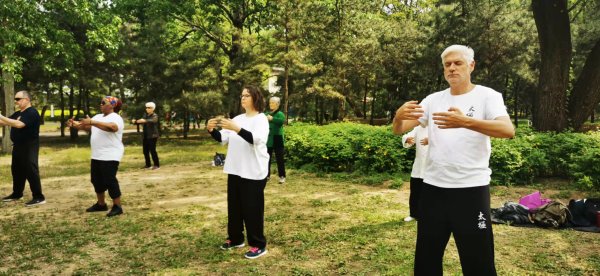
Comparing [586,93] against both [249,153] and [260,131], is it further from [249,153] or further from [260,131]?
[249,153]

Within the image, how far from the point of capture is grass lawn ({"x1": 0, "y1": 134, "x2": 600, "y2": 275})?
4578 millimetres

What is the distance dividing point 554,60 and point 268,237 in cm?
1006

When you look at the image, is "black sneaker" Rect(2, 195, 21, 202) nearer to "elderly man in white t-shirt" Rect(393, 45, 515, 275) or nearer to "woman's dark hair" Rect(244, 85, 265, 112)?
"woman's dark hair" Rect(244, 85, 265, 112)

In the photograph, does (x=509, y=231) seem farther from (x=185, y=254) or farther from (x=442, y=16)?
(x=442, y=16)

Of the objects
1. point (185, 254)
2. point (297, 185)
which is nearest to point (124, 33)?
point (297, 185)

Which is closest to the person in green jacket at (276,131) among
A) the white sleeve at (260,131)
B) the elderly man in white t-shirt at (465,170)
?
the white sleeve at (260,131)

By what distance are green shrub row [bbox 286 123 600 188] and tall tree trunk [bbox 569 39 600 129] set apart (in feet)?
6.81

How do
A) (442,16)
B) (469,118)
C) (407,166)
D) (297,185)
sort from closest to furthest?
(469,118) < (297,185) < (407,166) < (442,16)

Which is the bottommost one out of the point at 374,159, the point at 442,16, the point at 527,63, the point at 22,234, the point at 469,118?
the point at 22,234

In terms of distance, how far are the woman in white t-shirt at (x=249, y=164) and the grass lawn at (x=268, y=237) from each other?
1.36 feet

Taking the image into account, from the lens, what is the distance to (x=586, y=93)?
38.3 feet

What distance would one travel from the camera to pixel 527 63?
81.8 ft

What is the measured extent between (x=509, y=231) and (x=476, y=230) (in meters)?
3.69

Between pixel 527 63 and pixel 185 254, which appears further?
pixel 527 63
